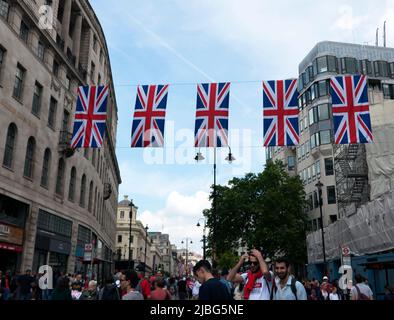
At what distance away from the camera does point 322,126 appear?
2098 inches

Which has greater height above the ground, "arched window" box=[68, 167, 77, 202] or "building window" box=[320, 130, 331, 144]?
"building window" box=[320, 130, 331, 144]

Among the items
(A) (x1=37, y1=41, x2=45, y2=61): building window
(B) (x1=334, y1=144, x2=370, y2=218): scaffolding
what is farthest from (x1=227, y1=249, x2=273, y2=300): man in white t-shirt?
(B) (x1=334, y1=144, x2=370, y2=218): scaffolding

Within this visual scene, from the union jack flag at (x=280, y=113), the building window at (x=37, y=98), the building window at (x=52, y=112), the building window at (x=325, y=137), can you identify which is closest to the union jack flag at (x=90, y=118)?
the union jack flag at (x=280, y=113)

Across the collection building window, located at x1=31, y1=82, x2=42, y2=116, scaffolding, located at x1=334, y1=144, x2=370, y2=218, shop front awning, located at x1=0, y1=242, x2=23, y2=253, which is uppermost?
building window, located at x1=31, y1=82, x2=42, y2=116

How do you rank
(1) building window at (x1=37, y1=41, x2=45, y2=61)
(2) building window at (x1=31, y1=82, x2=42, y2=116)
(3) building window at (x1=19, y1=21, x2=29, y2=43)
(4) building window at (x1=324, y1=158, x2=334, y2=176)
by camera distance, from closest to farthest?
(3) building window at (x1=19, y1=21, x2=29, y2=43)
(2) building window at (x1=31, y1=82, x2=42, y2=116)
(1) building window at (x1=37, y1=41, x2=45, y2=61)
(4) building window at (x1=324, y1=158, x2=334, y2=176)

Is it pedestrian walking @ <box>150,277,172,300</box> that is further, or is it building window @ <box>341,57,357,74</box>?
building window @ <box>341,57,357,74</box>

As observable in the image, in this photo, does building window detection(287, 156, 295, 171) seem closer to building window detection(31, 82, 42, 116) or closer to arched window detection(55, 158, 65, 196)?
arched window detection(55, 158, 65, 196)

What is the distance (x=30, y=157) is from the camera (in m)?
27.7

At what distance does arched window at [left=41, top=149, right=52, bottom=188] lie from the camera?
29661 mm

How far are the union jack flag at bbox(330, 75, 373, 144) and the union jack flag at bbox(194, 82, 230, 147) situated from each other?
15.1ft

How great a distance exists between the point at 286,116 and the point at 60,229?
2271 cm

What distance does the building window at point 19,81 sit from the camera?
85.0ft

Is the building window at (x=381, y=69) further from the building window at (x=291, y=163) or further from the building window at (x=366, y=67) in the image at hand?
the building window at (x=291, y=163)
